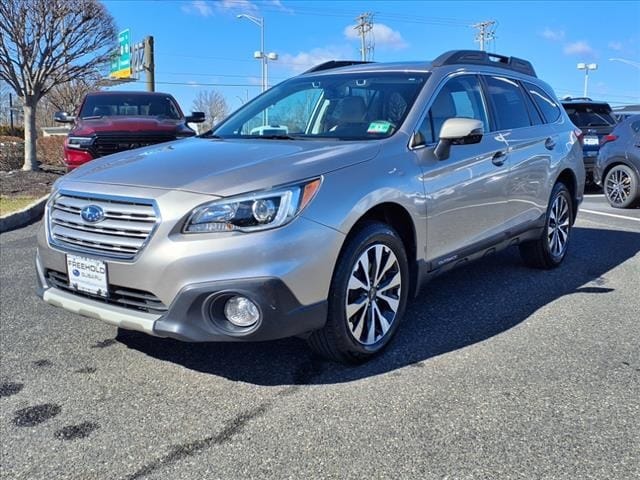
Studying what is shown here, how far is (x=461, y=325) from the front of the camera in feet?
13.3

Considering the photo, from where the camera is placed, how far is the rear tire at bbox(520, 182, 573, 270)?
5371 mm

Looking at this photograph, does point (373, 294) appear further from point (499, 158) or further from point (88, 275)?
point (499, 158)

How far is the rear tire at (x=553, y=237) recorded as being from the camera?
5371mm

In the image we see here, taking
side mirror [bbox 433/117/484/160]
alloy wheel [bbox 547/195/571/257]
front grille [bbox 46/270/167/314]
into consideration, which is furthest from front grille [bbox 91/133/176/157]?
front grille [bbox 46/270/167/314]

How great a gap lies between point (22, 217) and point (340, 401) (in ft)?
22.5

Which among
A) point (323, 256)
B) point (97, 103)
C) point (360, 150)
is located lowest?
point (323, 256)

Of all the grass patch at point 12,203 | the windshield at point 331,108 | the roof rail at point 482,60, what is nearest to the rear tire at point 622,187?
the roof rail at point 482,60

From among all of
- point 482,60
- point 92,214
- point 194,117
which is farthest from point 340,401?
point 194,117

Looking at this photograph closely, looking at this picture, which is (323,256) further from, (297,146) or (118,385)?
(118,385)

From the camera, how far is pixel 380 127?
3754mm

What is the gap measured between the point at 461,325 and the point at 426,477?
182 cm

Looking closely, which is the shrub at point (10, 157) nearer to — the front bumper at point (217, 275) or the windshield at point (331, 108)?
the windshield at point (331, 108)

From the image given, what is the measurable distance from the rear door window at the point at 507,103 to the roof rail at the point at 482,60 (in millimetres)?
144

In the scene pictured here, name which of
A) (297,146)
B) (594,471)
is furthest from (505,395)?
(297,146)
